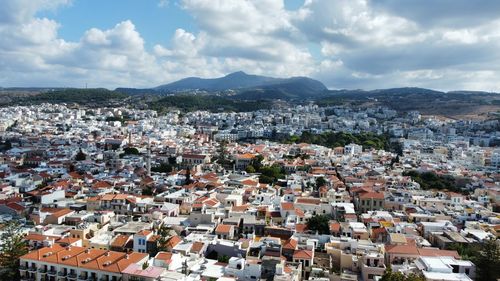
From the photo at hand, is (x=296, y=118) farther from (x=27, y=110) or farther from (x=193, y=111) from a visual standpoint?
(x=27, y=110)

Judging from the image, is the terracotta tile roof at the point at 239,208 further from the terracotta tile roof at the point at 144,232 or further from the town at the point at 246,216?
the terracotta tile roof at the point at 144,232

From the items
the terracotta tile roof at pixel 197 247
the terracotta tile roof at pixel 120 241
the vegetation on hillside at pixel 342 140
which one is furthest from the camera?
the vegetation on hillside at pixel 342 140

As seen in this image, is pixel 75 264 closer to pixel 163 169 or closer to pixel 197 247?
pixel 197 247

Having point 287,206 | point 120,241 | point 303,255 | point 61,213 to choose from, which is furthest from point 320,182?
point 61,213

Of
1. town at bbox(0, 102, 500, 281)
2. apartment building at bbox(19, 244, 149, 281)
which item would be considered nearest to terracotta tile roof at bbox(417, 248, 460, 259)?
town at bbox(0, 102, 500, 281)

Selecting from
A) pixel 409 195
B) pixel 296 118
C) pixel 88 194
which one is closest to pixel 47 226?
pixel 88 194

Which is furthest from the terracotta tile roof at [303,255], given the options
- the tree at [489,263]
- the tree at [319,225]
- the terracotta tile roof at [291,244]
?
the tree at [489,263]
